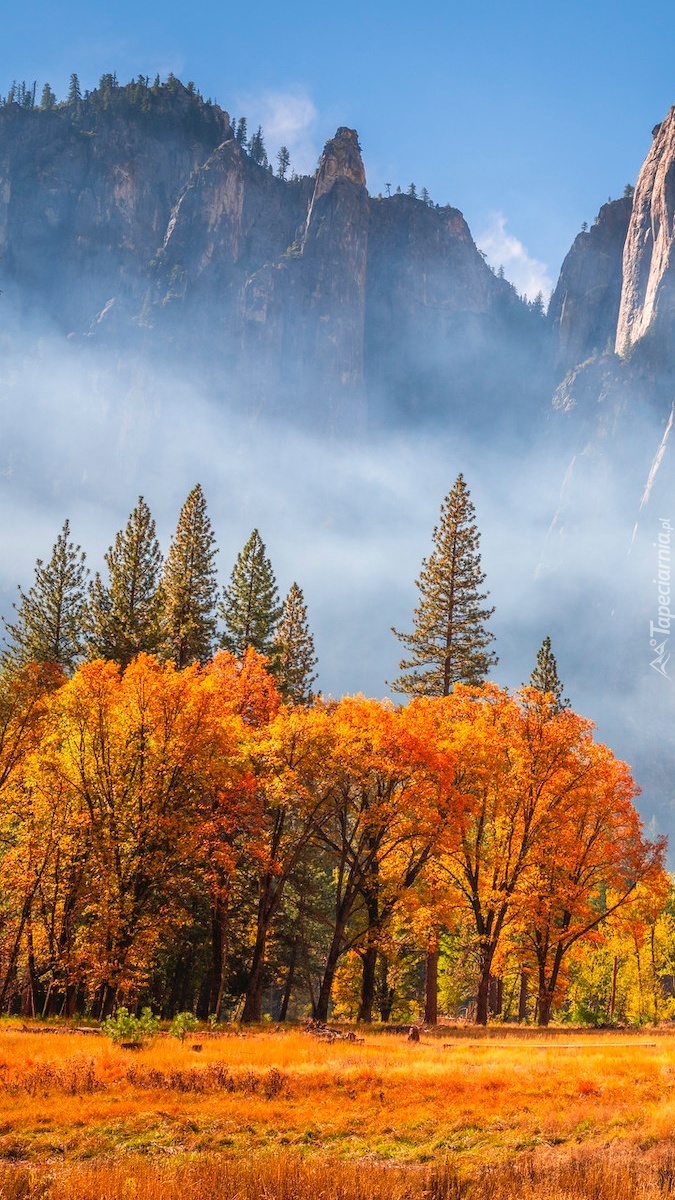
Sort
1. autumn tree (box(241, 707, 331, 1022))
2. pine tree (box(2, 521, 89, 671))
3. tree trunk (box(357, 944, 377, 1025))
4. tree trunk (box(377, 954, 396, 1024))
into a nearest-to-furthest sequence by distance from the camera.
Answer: autumn tree (box(241, 707, 331, 1022))
tree trunk (box(357, 944, 377, 1025))
tree trunk (box(377, 954, 396, 1024))
pine tree (box(2, 521, 89, 671))

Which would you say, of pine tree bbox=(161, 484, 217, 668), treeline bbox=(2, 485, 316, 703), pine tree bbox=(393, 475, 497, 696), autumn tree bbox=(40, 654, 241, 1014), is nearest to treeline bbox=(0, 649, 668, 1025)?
autumn tree bbox=(40, 654, 241, 1014)

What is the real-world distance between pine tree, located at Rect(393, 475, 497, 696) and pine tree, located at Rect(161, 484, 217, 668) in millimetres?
12113

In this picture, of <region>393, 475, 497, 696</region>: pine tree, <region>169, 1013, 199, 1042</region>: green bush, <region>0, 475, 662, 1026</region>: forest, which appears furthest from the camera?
<region>393, 475, 497, 696</region>: pine tree

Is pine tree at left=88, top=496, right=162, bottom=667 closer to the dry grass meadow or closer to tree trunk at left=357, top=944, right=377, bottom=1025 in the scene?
tree trunk at left=357, top=944, right=377, bottom=1025

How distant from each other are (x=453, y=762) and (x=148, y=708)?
13.2 metres

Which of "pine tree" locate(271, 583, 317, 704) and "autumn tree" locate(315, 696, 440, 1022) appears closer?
"autumn tree" locate(315, 696, 440, 1022)

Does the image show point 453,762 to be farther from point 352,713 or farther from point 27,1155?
point 27,1155

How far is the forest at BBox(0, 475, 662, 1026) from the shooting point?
27.5m

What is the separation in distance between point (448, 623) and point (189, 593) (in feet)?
54.1

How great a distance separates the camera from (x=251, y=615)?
5294cm

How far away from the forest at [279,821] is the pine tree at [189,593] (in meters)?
0.19

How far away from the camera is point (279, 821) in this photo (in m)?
31.4

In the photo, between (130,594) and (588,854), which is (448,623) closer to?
(588,854)

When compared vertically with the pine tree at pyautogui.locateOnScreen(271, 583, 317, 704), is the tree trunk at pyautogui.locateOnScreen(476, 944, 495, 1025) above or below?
below
